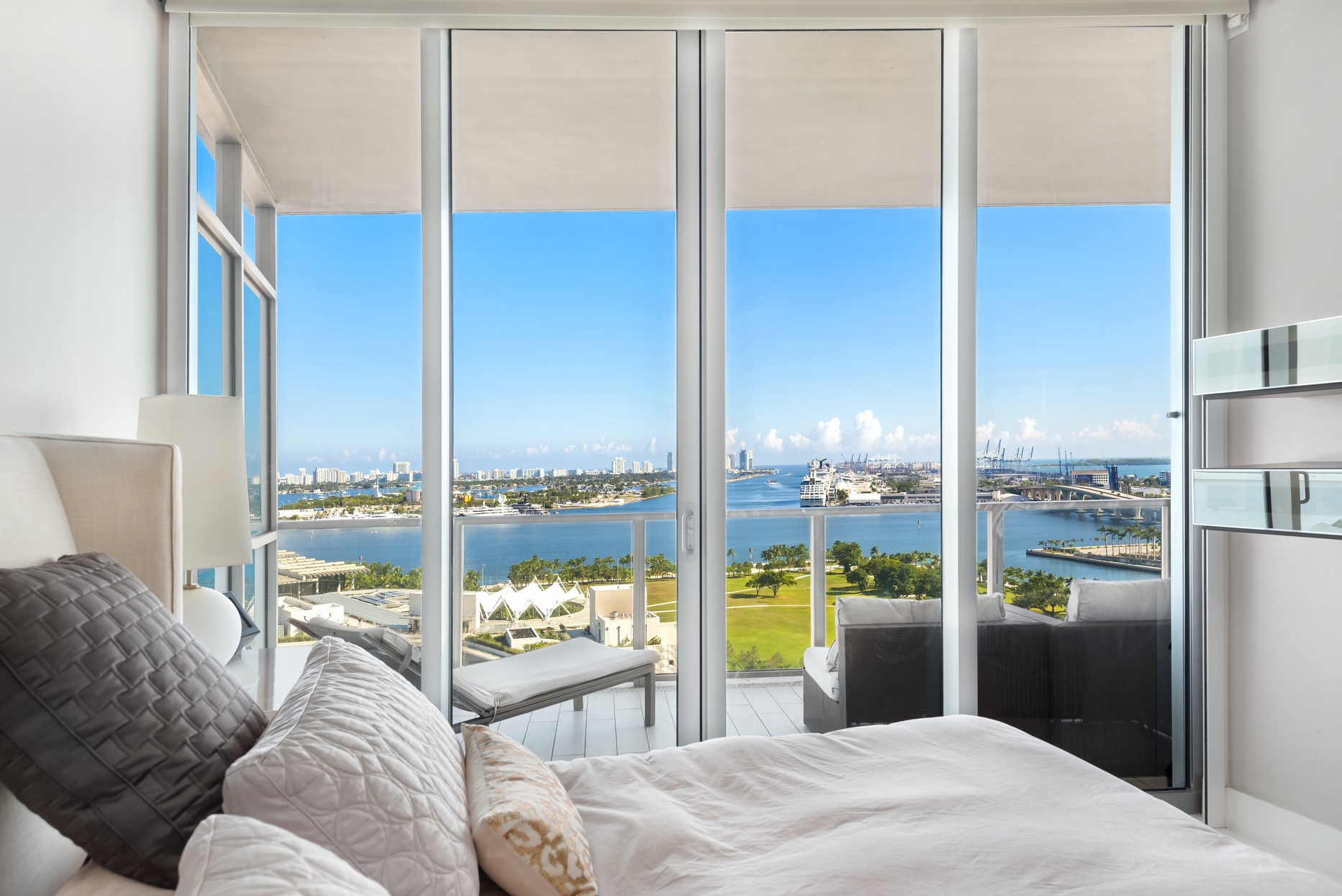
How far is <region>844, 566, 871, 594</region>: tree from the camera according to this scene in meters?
2.59

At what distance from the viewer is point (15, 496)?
3.62 ft

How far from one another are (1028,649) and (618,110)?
2.45 m

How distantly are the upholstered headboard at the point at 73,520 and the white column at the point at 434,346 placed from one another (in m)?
0.97

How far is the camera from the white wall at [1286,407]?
7.45 feet

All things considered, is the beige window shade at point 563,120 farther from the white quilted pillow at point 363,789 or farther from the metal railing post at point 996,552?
the white quilted pillow at point 363,789

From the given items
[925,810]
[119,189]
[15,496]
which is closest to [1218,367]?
[925,810]

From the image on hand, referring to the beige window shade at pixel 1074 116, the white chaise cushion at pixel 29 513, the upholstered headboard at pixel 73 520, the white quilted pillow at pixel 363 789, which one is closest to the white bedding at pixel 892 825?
the white quilted pillow at pixel 363 789

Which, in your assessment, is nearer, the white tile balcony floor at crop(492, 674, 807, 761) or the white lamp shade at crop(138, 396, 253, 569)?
the white lamp shade at crop(138, 396, 253, 569)

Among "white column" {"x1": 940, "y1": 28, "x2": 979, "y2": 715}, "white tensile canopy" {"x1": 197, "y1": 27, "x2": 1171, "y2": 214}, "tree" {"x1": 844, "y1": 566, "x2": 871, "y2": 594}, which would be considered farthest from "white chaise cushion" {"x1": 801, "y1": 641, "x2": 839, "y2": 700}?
"white tensile canopy" {"x1": 197, "y1": 27, "x2": 1171, "y2": 214}

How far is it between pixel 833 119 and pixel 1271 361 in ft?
5.15

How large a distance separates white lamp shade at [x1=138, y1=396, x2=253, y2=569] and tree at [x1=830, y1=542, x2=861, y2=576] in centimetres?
186

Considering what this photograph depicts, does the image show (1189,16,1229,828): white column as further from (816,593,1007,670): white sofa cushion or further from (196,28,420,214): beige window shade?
(196,28,420,214): beige window shade

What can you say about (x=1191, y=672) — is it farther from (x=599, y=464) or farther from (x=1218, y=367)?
(x=599, y=464)

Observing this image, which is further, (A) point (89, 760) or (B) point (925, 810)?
(B) point (925, 810)
